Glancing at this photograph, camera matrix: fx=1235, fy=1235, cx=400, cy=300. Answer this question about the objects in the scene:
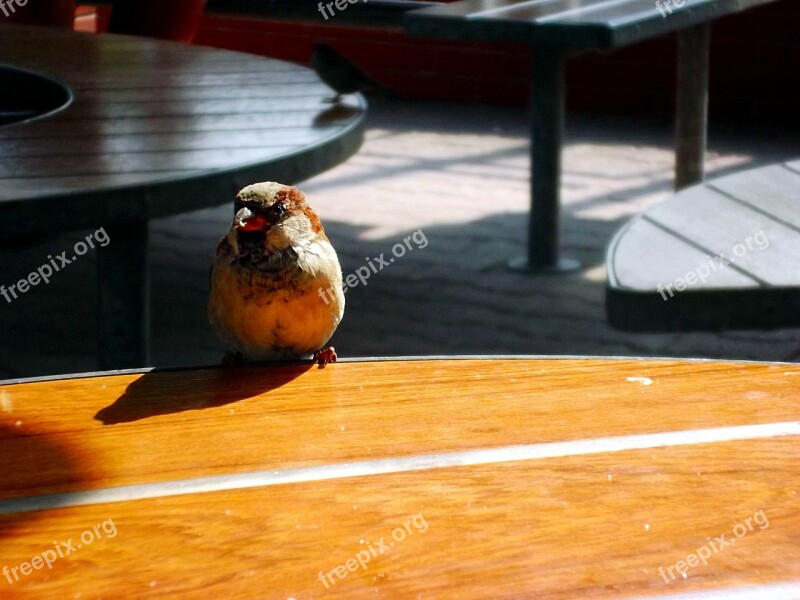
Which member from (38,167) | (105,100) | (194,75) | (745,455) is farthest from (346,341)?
(745,455)

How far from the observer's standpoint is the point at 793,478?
3.45 feet

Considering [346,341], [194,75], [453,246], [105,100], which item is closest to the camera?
[105,100]

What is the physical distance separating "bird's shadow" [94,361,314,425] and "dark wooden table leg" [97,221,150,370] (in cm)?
104

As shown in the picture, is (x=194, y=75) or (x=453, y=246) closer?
(x=194, y=75)

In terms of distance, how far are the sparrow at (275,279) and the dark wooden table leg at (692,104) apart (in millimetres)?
2714

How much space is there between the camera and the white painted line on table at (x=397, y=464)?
3.37 ft

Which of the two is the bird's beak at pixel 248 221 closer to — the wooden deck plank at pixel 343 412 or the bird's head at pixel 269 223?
the bird's head at pixel 269 223

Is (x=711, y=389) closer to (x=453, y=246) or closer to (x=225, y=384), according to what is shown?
(x=225, y=384)

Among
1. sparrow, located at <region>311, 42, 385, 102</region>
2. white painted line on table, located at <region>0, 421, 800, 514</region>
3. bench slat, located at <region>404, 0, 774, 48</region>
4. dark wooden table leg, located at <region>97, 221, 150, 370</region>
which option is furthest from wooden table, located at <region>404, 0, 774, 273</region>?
white painted line on table, located at <region>0, 421, 800, 514</region>

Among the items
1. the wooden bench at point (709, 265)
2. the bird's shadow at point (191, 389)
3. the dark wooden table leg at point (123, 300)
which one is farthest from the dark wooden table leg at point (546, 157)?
the bird's shadow at point (191, 389)

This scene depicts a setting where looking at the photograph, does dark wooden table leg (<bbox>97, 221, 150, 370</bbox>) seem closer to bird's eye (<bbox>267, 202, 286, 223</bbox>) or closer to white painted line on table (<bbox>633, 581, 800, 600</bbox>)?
bird's eye (<bbox>267, 202, 286, 223</bbox>)

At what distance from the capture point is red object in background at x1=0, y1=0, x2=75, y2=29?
16.1 feet

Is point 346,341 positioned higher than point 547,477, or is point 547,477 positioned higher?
point 547,477

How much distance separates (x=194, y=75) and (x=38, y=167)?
3.19 feet
